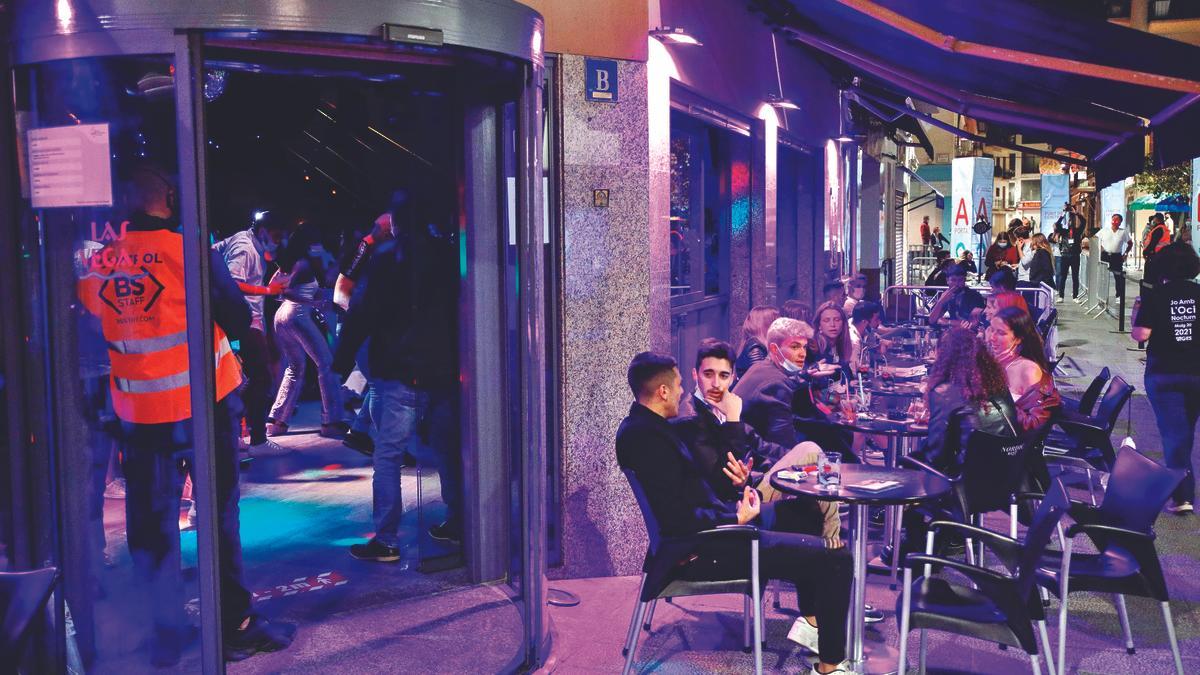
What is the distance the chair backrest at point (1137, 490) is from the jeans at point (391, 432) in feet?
11.1

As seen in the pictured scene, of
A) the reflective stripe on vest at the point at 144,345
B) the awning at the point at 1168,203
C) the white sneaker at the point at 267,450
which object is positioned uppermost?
the awning at the point at 1168,203

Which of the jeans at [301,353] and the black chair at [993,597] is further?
the jeans at [301,353]

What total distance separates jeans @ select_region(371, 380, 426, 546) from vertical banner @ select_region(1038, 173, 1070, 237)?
27.1m

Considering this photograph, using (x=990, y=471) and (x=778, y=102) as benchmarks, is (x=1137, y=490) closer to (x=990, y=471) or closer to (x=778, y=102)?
(x=990, y=471)

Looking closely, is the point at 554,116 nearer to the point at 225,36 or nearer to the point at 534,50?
the point at 534,50

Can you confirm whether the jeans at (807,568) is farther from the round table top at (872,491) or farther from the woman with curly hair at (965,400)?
the woman with curly hair at (965,400)

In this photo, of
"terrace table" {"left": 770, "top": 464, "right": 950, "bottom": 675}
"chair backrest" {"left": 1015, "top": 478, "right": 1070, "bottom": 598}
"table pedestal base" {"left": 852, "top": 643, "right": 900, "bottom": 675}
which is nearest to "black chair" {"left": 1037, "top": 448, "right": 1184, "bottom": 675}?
"chair backrest" {"left": 1015, "top": 478, "right": 1070, "bottom": 598}

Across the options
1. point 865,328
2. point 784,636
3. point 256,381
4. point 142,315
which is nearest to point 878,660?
point 784,636

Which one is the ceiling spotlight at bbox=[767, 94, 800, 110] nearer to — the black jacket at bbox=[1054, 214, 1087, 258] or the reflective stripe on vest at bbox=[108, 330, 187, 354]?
the reflective stripe on vest at bbox=[108, 330, 187, 354]

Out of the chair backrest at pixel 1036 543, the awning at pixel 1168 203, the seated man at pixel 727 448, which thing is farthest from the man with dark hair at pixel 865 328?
the awning at pixel 1168 203

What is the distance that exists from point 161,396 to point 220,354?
456 mm

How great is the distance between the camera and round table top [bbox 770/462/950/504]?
416 centimetres

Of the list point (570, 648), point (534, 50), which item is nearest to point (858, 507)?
point (570, 648)

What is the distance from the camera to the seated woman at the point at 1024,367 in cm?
566
